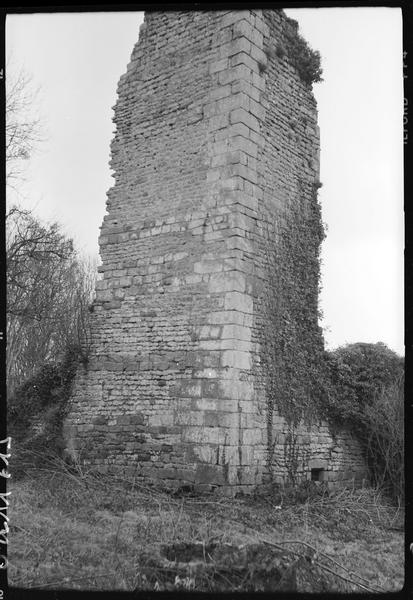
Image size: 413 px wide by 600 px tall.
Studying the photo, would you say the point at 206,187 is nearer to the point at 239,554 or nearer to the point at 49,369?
the point at 49,369

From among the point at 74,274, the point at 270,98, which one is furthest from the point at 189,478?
the point at 74,274

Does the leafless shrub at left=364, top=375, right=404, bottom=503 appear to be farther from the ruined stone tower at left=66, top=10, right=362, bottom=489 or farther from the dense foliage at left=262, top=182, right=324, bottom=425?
the dense foliage at left=262, top=182, right=324, bottom=425

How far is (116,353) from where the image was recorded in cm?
943

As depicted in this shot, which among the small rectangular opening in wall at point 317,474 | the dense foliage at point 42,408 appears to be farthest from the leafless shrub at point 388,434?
the dense foliage at point 42,408

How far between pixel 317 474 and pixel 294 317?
2408mm

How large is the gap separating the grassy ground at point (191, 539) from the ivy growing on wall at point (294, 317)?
1182 mm

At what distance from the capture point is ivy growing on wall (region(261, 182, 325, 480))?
346 inches

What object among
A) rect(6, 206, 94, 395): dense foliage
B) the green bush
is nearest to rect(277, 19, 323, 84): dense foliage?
the green bush

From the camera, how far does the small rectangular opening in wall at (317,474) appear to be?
30.9 ft

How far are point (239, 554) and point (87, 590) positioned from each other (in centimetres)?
134

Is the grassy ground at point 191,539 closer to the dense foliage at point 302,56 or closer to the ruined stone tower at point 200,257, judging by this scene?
the ruined stone tower at point 200,257

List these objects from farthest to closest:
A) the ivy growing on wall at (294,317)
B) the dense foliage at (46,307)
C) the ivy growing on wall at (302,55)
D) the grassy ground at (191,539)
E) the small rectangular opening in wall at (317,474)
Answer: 1. the dense foliage at (46,307)
2. the ivy growing on wall at (302,55)
3. the small rectangular opening in wall at (317,474)
4. the ivy growing on wall at (294,317)
5. the grassy ground at (191,539)

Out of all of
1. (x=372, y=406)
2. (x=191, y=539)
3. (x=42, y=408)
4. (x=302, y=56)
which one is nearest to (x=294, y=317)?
(x=372, y=406)

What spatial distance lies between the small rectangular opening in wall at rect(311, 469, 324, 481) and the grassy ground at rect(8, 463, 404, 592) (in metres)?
0.44
